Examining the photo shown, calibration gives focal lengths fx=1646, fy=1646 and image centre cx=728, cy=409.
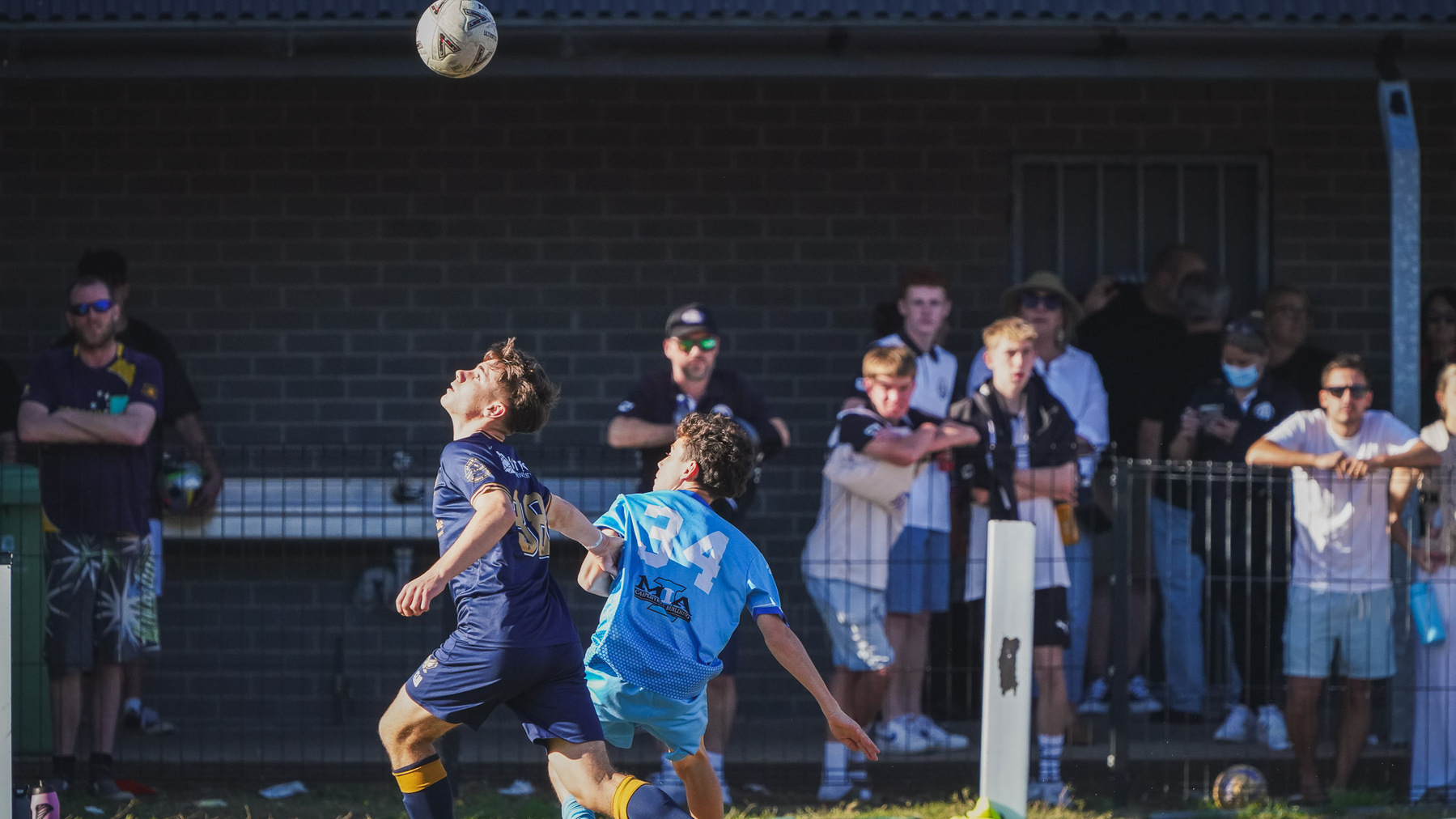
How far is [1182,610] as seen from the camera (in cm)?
737

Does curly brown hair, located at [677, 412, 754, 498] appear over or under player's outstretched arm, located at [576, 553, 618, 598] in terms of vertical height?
over

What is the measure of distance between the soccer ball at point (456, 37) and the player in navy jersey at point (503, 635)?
1590mm

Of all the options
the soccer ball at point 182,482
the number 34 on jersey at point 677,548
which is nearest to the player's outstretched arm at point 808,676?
the number 34 on jersey at point 677,548

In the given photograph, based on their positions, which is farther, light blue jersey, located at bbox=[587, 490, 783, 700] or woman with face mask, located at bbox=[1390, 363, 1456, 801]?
woman with face mask, located at bbox=[1390, 363, 1456, 801]

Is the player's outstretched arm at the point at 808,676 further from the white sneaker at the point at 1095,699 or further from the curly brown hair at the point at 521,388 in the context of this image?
the white sneaker at the point at 1095,699

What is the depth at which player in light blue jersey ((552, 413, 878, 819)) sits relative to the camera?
4.74 metres

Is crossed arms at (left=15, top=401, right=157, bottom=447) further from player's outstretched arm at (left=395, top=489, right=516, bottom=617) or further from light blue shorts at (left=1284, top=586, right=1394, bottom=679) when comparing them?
light blue shorts at (left=1284, top=586, right=1394, bottom=679)

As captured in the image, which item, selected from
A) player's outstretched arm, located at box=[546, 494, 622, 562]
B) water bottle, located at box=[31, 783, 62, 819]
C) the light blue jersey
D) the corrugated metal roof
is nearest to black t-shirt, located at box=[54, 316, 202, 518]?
the corrugated metal roof

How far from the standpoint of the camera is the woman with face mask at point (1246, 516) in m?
7.02

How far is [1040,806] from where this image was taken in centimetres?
639

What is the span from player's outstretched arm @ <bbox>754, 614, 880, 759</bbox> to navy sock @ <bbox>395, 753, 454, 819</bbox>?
105cm

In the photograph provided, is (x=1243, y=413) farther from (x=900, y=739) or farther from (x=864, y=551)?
(x=900, y=739)

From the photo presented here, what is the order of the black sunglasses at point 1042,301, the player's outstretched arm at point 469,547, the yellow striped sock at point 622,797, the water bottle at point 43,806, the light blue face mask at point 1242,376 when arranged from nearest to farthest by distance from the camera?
the player's outstretched arm at point 469,547 < the yellow striped sock at point 622,797 < the water bottle at point 43,806 < the light blue face mask at point 1242,376 < the black sunglasses at point 1042,301

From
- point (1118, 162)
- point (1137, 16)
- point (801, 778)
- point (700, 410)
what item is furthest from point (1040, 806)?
point (1118, 162)
